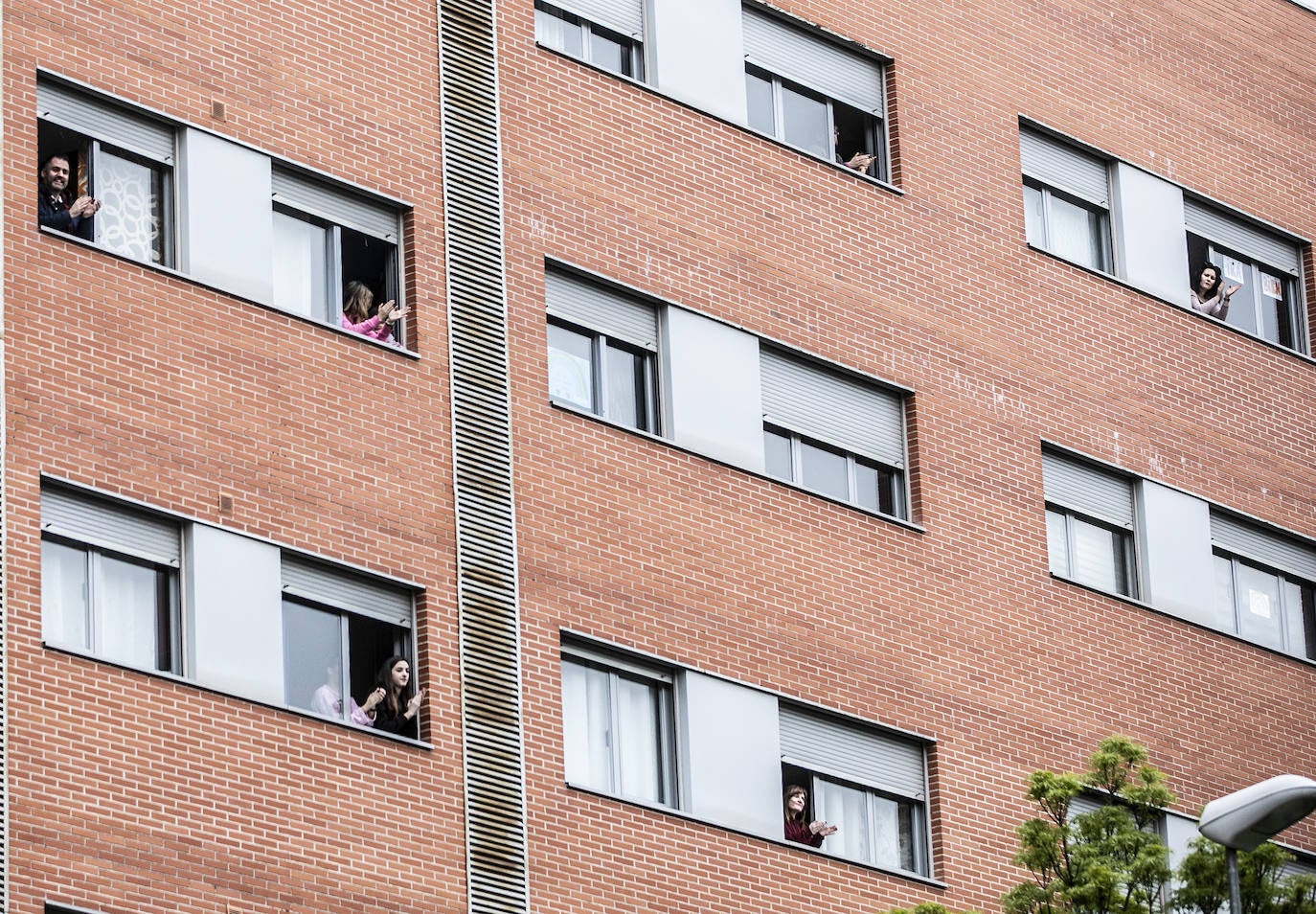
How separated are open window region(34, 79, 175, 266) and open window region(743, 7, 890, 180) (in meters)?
7.86

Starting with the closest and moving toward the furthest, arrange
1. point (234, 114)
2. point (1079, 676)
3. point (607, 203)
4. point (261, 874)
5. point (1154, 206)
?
point (261, 874) → point (234, 114) → point (607, 203) → point (1079, 676) → point (1154, 206)

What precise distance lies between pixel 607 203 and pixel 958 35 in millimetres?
6270

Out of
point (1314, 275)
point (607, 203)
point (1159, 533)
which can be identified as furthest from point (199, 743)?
point (1314, 275)

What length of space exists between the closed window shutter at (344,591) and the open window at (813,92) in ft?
26.0

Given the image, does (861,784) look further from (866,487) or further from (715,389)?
(715,389)

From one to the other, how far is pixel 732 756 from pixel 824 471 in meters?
3.90

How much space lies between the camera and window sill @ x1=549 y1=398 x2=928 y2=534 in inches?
1278

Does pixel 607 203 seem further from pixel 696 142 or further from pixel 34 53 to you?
pixel 34 53

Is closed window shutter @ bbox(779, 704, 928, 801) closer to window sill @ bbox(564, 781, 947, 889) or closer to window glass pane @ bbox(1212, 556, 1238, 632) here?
window sill @ bbox(564, 781, 947, 889)

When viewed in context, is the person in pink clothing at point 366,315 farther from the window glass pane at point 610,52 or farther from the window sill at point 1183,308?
the window sill at point 1183,308

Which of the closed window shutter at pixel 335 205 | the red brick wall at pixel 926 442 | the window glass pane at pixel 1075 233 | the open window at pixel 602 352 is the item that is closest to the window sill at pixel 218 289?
the closed window shutter at pixel 335 205

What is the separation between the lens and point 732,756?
107 ft

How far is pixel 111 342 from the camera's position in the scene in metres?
28.9

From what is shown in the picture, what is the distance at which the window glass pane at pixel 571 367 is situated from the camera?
32.8 metres
